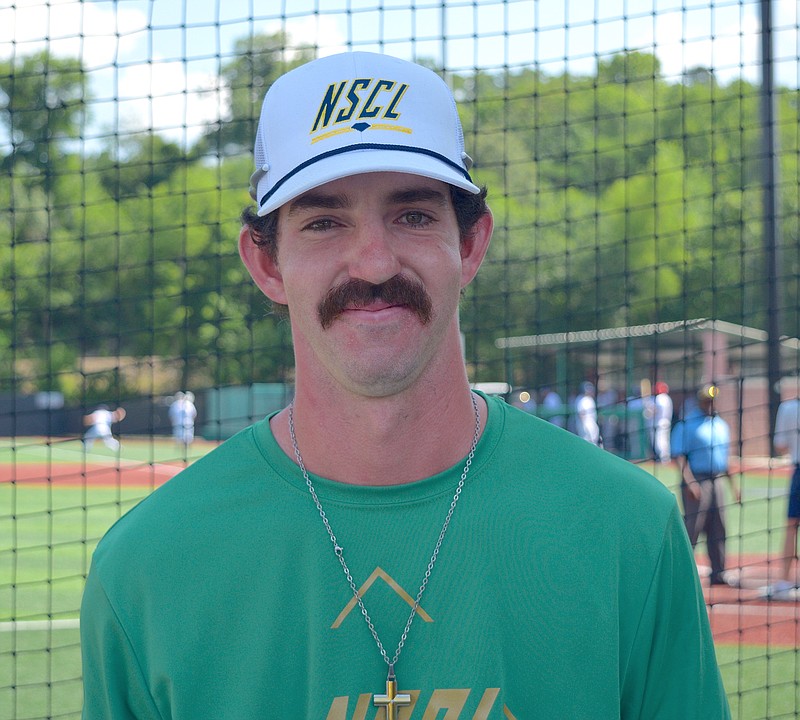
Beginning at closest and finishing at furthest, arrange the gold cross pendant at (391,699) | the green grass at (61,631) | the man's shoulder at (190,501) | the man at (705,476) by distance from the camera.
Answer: the gold cross pendant at (391,699) → the man's shoulder at (190,501) → the green grass at (61,631) → the man at (705,476)

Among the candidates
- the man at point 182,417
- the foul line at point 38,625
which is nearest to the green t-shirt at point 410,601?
the foul line at point 38,625

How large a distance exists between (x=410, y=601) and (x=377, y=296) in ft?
1.51

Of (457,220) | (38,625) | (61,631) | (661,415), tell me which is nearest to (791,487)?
(61,631)

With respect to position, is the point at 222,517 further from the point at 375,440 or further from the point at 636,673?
the point at 636,673

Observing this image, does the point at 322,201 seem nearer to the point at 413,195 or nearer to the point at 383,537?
the point at 413,195

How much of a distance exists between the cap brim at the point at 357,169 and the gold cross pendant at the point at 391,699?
2.35ft

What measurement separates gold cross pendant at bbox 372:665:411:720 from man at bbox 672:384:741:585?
6.74 meters

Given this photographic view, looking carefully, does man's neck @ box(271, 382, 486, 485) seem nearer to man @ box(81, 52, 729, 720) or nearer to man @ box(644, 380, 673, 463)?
man @ box(81, 52, 729, 720)

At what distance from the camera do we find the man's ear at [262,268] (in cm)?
176

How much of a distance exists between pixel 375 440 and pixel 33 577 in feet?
27.1

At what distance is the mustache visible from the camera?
1556 millimetres

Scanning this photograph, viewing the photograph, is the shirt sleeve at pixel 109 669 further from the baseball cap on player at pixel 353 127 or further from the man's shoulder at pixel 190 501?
the baseball cap on player at pixel 353 127

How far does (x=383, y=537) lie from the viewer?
5.36 ft

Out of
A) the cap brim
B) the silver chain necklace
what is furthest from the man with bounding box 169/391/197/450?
the cap brim
